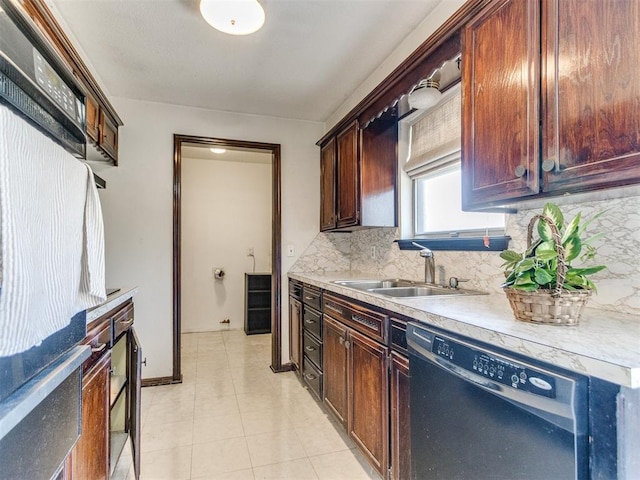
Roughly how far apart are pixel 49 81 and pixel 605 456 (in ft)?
4.66

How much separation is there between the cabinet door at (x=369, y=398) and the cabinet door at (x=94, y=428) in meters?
1.17

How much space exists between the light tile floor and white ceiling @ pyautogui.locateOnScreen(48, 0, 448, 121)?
8.09ft

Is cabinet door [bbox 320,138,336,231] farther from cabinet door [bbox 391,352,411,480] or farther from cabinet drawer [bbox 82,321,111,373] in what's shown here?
cabinet drawer [bbox 82,321,111,373]

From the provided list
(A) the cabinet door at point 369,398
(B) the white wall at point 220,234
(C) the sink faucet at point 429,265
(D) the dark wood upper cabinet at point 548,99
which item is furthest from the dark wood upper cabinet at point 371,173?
(B) the white wall at point 220,234

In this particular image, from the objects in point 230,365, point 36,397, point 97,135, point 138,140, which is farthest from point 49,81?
point 230,365

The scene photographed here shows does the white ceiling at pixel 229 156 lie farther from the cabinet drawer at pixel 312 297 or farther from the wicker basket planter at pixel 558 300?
the wicker basket planter at pixel 558 300

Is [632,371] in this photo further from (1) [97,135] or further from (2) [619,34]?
(1) [97,135]

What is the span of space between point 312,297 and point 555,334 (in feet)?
6.04

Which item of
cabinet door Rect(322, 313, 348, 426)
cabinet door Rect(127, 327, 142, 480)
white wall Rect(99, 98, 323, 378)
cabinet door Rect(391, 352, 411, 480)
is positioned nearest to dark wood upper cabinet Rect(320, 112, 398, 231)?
cabinet door Rect(322, 313, 348, 426)

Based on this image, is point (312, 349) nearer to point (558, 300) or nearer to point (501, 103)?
point (558, 300)

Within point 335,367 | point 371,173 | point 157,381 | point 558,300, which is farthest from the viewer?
point 157,381

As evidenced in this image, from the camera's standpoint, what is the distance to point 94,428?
131 cm

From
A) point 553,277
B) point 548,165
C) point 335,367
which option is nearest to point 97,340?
point 335,367

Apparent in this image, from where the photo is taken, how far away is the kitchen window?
208cm
